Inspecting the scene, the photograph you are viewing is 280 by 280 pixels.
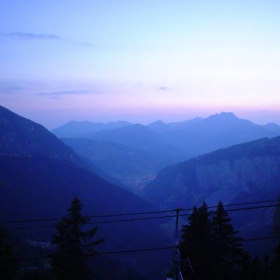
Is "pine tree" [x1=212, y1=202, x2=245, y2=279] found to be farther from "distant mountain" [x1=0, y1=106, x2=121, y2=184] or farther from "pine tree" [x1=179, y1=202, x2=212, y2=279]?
"distant mountain" [x1=0, y1=106, x2=121, y2=184]

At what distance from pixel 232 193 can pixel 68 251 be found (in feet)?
439

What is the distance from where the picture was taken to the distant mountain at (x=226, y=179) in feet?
448

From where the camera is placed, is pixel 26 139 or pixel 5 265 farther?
pixel 26 139

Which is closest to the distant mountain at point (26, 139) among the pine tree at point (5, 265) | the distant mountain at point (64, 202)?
the distant mountain at point (64, 202)

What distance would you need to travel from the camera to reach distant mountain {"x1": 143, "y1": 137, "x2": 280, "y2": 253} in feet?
448

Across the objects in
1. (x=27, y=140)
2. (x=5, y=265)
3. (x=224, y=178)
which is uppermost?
(x=27, y=140)

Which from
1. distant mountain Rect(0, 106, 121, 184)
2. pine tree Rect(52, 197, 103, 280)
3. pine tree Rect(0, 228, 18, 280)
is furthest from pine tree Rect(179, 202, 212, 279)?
distant mountain Rect(0, 106, 121, 184)

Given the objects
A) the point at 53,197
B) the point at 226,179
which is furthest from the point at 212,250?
the point at 226,179

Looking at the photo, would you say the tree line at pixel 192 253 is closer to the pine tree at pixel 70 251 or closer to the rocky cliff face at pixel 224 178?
the pine tree at pixel 70 251

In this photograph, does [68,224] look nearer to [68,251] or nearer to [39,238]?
[68,251]

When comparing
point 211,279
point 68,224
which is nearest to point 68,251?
point 68,224

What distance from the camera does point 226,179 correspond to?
522 ft

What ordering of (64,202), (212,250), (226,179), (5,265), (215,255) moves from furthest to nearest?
(226,179), (64,202), (212,250), (215,255), (5,265)

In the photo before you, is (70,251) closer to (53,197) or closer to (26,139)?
(53,197)
